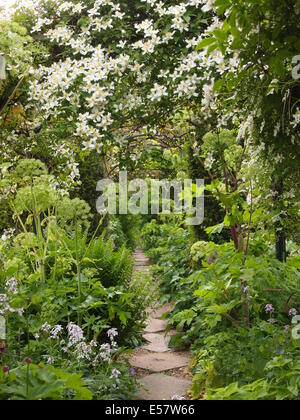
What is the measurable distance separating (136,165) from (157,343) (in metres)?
1.59

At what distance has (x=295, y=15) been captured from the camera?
7.50 feet

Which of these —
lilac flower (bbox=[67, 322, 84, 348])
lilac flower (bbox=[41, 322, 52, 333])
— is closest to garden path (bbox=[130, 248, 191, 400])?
lilac flower (bbox=[67, 322, 84, 348])

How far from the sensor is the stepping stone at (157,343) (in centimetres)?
470

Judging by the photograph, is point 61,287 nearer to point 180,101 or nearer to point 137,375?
point 137,375

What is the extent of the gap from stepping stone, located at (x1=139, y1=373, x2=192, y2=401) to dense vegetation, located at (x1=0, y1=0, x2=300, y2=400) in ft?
0.56

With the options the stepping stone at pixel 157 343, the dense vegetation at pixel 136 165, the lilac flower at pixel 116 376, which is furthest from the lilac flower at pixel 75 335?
the stepping stone at pixel 157 343

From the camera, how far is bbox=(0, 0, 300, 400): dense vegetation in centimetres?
256

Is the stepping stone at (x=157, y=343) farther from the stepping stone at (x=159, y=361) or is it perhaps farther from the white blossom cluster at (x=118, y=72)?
the white blossom cluster at (x=118, y=72)

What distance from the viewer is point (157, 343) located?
4.88m

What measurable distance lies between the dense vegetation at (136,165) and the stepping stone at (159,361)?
0.14 m

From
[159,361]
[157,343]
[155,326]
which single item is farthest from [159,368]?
[155,326]

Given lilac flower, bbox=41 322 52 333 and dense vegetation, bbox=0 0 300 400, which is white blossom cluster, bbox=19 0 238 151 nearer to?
dense vegetation, bbox=0 0 300 400
